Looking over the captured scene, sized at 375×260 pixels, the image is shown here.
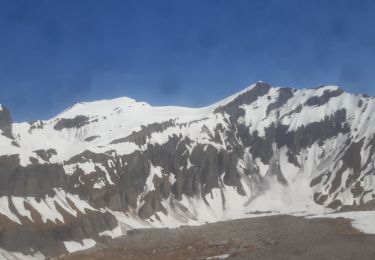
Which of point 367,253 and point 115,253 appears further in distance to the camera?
point 115,253

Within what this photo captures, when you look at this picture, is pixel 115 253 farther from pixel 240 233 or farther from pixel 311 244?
pixel 311 244

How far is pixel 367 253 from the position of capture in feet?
201

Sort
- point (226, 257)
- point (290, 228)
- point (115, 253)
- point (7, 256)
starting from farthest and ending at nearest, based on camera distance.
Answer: point (7, 256) < point (290, 228) < point (115, 253) < point (226, 257)

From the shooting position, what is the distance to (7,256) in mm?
197625

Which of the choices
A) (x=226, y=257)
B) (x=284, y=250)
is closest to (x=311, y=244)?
(x=284, y=250)

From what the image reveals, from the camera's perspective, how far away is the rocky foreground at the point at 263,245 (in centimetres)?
6525

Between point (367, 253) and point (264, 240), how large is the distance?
24681 mm

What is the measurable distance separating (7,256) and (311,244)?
148 m

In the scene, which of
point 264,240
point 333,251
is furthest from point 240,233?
point 333,251

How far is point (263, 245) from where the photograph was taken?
3083 inches

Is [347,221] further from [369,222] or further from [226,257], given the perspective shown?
[226,257]

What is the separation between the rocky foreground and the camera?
65.2 m

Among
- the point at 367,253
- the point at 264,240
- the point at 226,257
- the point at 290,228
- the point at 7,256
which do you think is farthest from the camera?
the point at 7,256

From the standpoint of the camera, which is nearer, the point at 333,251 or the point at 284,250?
the point at 333,251
